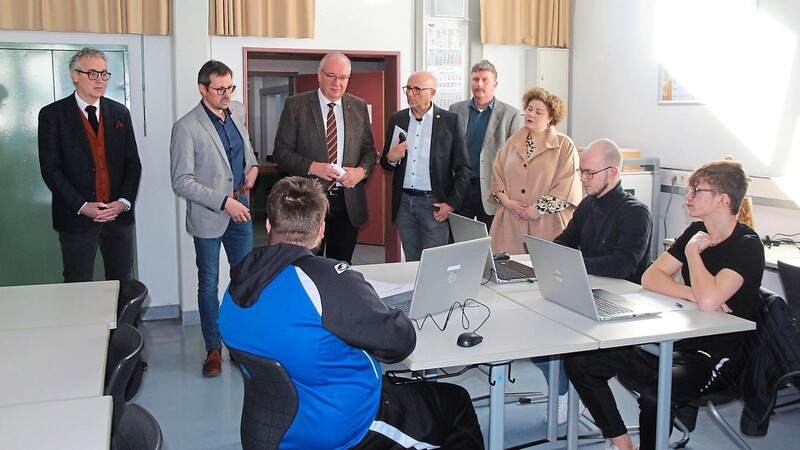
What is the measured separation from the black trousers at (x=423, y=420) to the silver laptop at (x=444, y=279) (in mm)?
301

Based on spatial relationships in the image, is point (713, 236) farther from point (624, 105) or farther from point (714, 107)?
point (624, 105)

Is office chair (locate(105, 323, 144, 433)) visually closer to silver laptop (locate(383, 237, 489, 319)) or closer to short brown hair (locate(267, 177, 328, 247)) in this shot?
short brown hair (locate(267, 177, 328, 247))

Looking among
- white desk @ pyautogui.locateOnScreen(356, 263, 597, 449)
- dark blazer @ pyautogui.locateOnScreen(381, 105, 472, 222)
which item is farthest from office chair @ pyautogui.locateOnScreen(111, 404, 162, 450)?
dark blazer @ pyautogui.locateOnScreen(381, 105, 472, 222)

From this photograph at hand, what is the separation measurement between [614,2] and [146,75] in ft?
12.0

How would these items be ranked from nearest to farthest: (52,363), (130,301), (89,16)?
(52,363), (130,301), (89,16)

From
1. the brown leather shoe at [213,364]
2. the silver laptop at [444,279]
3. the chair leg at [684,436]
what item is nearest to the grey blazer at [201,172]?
the brown leather shoe at [213,364]

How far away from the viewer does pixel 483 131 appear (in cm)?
505

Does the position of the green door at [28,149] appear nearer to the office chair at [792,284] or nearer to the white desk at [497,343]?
the white desk at [497,343]

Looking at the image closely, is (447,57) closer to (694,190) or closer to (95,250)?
(95,250)

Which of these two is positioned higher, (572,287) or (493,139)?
(493,139)

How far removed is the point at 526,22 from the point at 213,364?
3.79 metres

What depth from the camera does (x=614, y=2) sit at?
614cm

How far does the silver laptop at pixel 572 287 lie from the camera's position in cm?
279

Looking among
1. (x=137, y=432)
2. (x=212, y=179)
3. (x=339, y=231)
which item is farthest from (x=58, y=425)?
(x=339, y=231)
